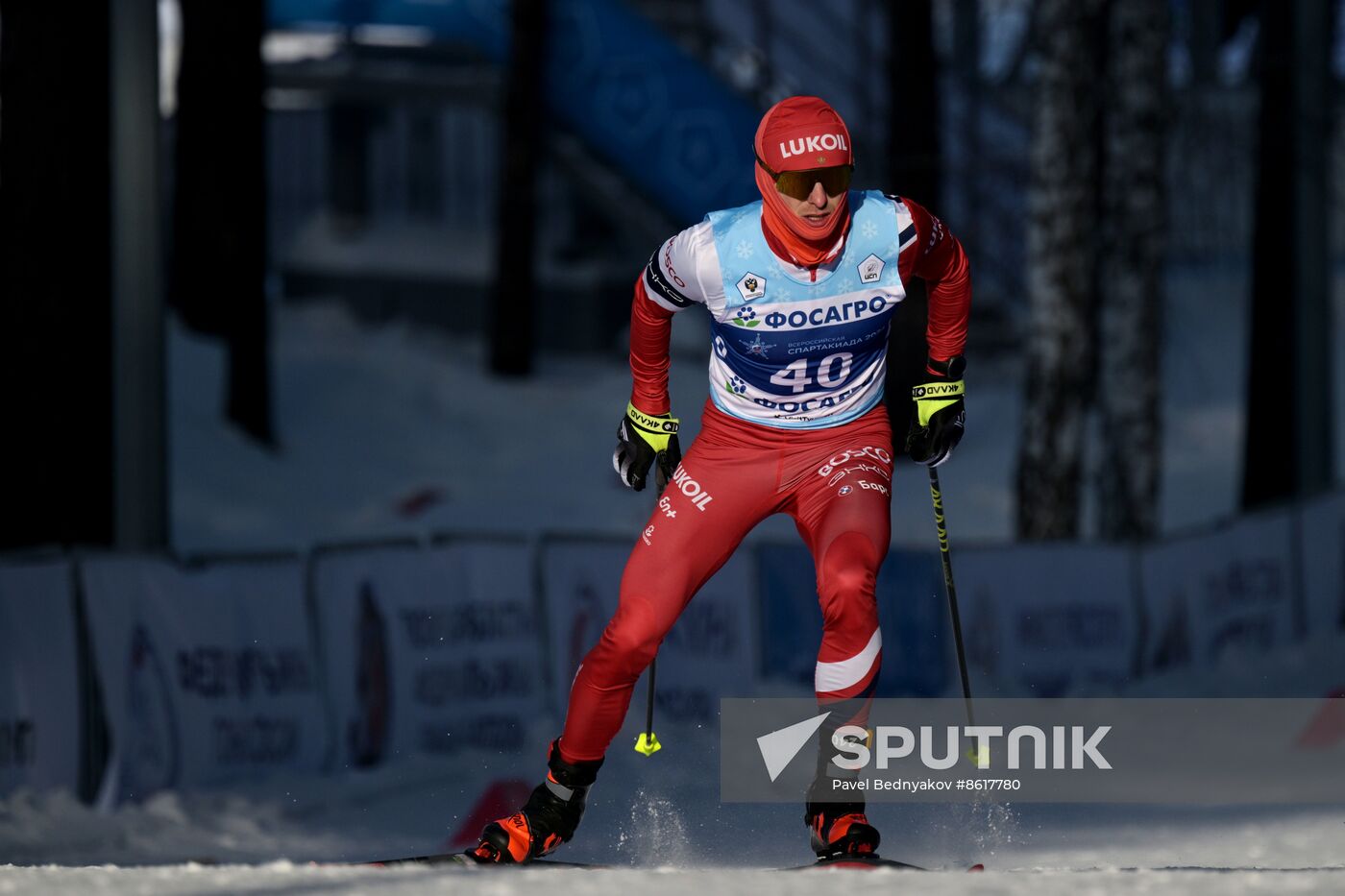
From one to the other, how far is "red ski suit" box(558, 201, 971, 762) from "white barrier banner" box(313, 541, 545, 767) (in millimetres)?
4355

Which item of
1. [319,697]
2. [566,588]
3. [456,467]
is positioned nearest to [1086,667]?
[566,588]

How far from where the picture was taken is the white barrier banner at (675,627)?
1193 centimetres

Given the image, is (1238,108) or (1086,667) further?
(1238,108)

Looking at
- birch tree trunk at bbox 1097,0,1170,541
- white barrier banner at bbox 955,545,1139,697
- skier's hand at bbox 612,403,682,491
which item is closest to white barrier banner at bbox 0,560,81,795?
skier's hand at bbox 612,403,682,491

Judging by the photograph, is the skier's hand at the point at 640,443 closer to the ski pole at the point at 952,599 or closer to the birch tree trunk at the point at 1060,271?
the ski pole at the point at 952,599

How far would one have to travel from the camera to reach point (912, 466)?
21.2 meters

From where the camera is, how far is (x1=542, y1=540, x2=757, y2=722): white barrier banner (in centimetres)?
1193

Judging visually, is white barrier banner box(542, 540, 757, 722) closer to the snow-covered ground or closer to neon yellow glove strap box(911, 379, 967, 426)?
the snow-covered ground

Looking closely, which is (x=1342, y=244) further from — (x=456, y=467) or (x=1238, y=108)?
(x=456, y=467)

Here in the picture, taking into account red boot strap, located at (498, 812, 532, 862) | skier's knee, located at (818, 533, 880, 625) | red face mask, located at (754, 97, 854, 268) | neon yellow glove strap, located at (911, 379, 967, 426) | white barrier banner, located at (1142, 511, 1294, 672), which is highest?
red face mask, located at (754, 97, 854, 268)

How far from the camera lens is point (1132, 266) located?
14.7m

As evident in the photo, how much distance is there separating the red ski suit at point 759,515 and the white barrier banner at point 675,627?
4897 millimetres

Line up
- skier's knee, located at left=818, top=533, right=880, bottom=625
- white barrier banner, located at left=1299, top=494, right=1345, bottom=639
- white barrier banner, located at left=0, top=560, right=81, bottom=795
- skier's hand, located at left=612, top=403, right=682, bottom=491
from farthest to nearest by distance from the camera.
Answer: white barrier banner, located at left=1299, top=494, right=1345, bottom=639 < white barrier banner, located at left=0, top=560, right=81, bottom=795 < skier's hand, located at left=612, top=403, right=682, bottom=491 < skier's knee, located at left=818, top=533, right=880, bottom=625

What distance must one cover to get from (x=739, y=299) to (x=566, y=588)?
5.56m
